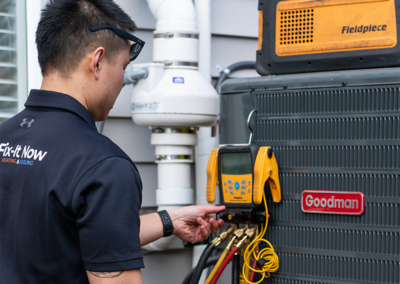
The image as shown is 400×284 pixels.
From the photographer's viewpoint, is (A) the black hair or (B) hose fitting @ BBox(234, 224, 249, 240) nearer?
(A) the black hair

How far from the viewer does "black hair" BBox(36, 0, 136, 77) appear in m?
1.07

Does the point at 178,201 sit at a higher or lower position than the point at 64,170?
lower

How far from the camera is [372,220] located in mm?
1507

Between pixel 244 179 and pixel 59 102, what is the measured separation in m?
0.78

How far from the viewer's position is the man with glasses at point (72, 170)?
937 mm

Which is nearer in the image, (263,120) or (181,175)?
(263,120)

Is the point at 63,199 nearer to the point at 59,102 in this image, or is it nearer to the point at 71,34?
the point at 59,102

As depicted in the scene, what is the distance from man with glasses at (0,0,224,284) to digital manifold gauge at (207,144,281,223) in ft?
2.00

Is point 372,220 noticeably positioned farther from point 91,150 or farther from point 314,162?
point 91,150

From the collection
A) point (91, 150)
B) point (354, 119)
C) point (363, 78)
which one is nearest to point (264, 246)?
point (354, 119)

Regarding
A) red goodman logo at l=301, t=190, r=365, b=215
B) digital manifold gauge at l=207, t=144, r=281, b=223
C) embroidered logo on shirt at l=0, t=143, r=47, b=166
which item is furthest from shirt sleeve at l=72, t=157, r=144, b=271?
red goodman logo at l=301, t=190, r=365, b=215

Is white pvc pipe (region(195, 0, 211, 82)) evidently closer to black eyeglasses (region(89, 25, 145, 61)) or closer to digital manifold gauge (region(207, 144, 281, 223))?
digital manifold gauge (region(207, 144, 281, 223))

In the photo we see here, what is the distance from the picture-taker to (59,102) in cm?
105

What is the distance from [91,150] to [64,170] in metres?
0.07
